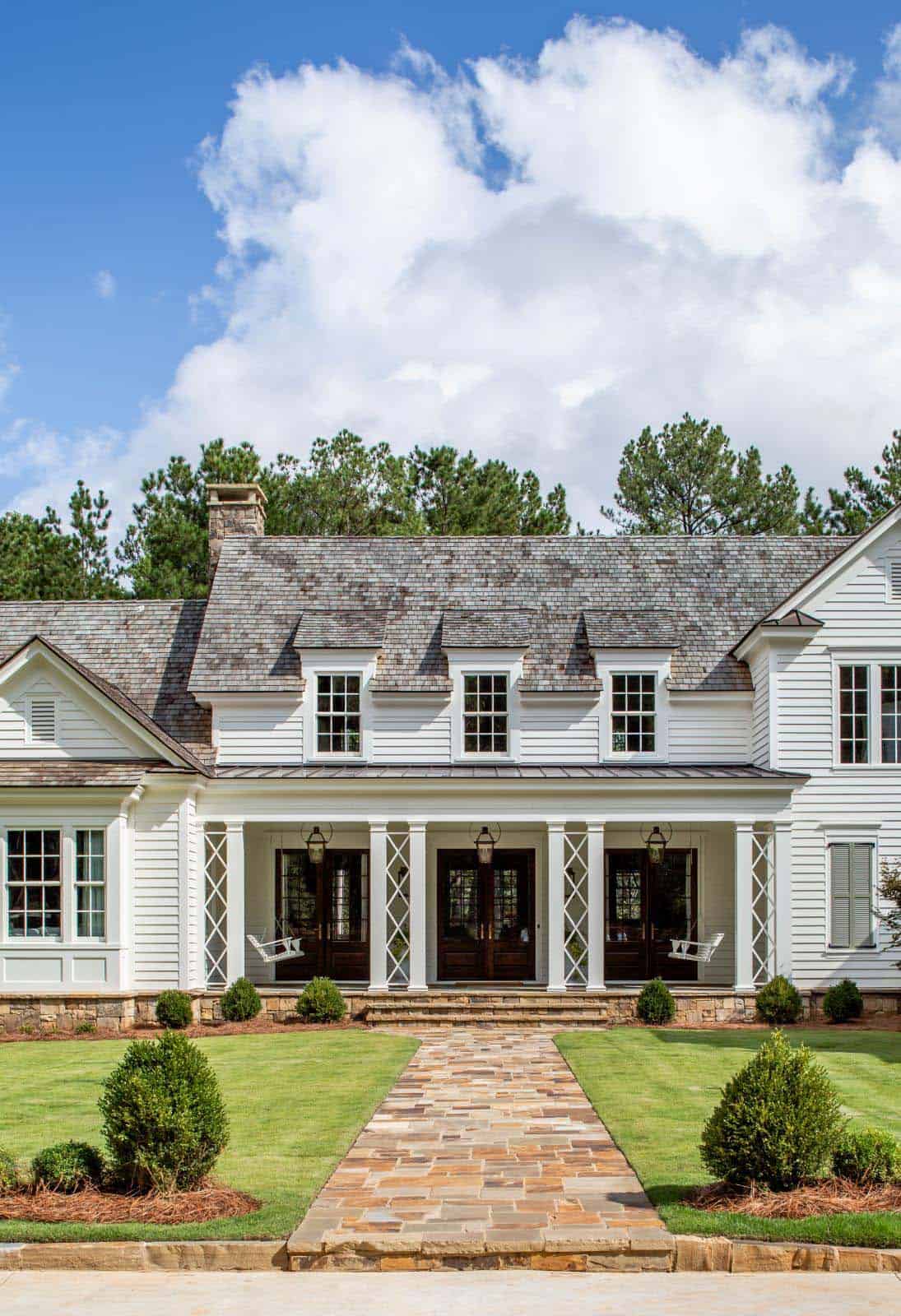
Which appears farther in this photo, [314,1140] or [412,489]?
[412,489]

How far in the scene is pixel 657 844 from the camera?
25.5 metres

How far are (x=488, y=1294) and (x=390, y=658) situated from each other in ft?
59.6

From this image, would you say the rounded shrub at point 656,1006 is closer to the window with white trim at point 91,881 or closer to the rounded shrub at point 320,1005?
the rounded shrub at point 320,1005

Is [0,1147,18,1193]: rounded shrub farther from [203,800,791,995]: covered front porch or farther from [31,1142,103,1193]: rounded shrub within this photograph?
[203,800,791,995]: covered front porch

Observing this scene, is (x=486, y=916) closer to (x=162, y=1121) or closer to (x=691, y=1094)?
(x=691, y=1094)

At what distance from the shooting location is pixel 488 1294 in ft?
28.9

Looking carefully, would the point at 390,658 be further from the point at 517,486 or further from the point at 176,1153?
the point at 517,486

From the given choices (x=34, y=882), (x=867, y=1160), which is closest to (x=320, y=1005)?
(x=34, y=882)

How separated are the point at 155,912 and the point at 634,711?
9054mm

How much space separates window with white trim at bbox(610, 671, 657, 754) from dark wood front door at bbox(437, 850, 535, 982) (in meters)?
2.72

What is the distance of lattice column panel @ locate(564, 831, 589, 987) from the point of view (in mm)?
24859

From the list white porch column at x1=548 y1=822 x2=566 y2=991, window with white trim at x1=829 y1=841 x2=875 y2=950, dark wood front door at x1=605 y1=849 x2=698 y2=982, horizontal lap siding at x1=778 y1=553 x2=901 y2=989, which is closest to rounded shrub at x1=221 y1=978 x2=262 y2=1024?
white porch column at x1=548 y1=822 x2=566 y2=991

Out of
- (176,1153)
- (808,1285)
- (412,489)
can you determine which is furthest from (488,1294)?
(412,489)

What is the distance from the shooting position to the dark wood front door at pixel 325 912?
26.3m
